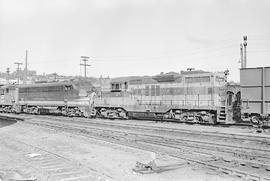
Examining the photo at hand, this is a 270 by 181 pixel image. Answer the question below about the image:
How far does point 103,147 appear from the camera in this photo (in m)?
11.7

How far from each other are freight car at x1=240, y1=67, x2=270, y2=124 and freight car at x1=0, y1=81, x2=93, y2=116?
13734mm

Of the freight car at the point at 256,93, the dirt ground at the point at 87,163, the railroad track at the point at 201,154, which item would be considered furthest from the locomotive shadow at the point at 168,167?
the freight car at the point at 256,93

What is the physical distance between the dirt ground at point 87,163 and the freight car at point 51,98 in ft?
48.6

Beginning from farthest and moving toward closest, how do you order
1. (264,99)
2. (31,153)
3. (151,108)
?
(151,108), (264,99), (31,153)

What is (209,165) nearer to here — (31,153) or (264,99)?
(31,153)

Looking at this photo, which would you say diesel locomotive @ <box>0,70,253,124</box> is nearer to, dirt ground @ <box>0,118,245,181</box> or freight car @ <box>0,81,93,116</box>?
freight car @ <box>0,81,93,116</box>

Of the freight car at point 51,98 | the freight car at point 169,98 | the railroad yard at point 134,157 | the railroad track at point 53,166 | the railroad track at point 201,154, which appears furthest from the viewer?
the freight car at point 51,98

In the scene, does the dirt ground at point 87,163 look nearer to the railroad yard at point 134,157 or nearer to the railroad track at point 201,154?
the railroad yard at point 134,157

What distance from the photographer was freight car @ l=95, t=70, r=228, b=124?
20016 mm

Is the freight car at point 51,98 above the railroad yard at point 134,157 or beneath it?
above

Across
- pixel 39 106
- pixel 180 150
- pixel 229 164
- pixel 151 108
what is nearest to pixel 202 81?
pixel 151 108

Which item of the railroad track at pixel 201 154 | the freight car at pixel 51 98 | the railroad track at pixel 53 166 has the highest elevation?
the freight car at pixel 51 98

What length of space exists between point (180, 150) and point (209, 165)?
8.19ft

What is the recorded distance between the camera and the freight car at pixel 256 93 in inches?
656
